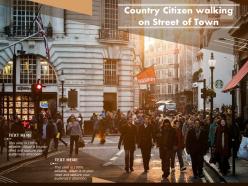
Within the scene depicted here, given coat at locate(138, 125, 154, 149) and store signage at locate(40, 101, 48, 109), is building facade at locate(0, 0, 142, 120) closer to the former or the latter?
store signage at locate(40, 101, 48, 109)

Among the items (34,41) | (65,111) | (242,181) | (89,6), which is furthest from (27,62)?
(242,181)

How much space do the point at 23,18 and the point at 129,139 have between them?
13.1 feet

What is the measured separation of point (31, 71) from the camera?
1397 cm

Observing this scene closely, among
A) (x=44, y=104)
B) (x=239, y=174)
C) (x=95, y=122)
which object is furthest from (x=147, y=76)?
(x=239, y=174)

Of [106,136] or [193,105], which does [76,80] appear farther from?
[193,105]

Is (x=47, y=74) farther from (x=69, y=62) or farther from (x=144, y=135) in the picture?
(x=144, y=135)

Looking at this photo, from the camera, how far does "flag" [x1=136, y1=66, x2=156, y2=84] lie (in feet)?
49.3

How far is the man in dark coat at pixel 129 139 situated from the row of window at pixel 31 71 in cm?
231

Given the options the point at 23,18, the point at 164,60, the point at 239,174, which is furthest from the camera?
the point at 164,60

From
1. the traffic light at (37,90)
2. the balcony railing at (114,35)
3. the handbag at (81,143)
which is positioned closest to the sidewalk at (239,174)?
the handbag at (81,143)

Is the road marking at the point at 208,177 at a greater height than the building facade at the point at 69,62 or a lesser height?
lesser

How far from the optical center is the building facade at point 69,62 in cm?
1366

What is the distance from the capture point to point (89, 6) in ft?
39.7

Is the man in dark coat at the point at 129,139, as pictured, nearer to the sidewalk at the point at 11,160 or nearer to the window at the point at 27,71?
the sidewalk at the point at 11,160
